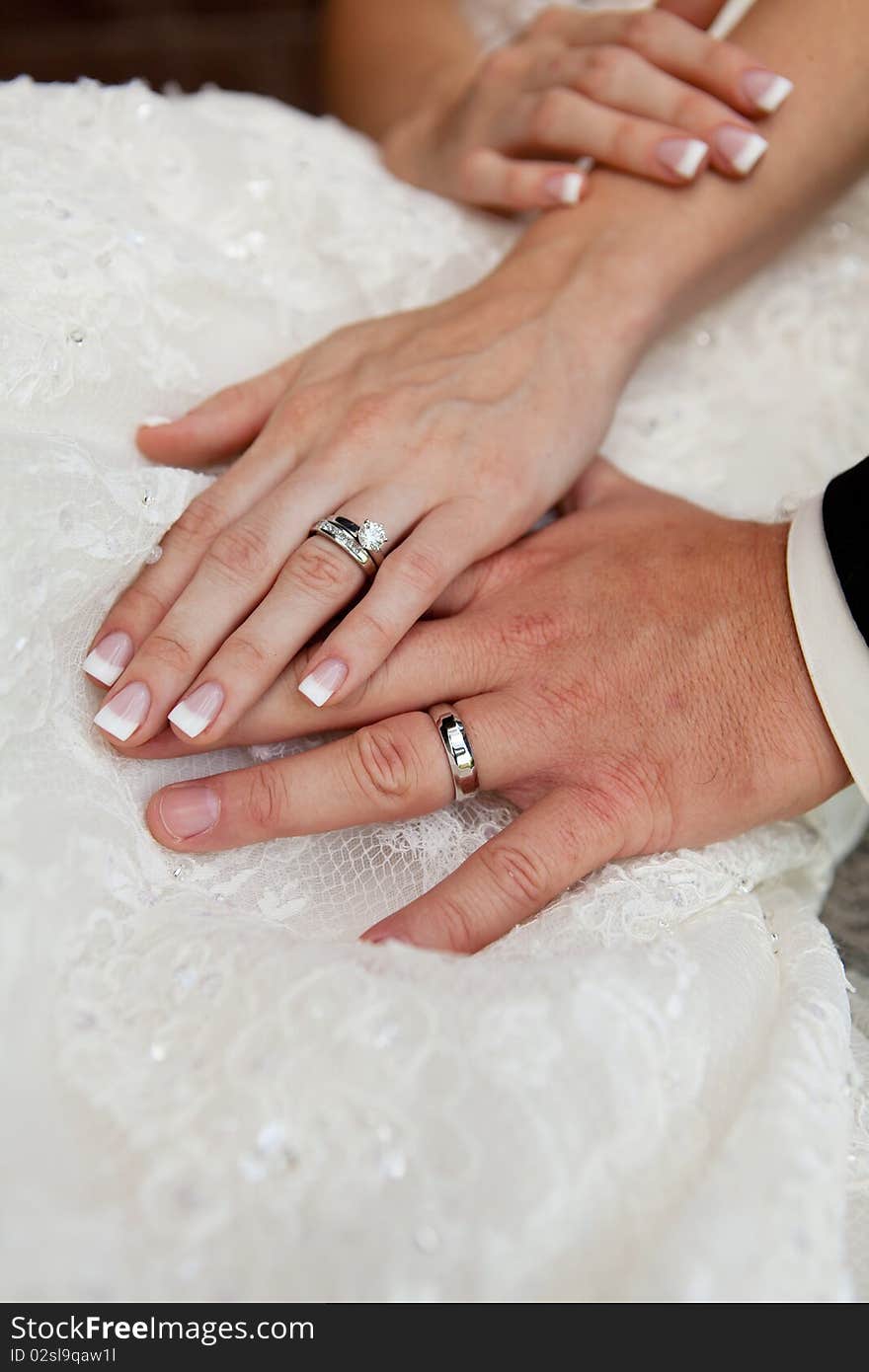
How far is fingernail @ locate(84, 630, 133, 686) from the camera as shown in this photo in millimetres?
799

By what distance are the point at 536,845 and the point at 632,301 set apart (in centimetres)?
57

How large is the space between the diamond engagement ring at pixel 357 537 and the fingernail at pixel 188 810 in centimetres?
22

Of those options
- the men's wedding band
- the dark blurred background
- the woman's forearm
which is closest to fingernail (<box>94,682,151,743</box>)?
the men's wedding band

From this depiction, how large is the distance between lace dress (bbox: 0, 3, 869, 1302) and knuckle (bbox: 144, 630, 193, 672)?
2.0 inches

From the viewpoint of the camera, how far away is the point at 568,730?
33.6 inches

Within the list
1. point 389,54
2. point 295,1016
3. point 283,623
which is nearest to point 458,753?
point 283,623

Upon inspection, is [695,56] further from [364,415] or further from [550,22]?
[364,415]

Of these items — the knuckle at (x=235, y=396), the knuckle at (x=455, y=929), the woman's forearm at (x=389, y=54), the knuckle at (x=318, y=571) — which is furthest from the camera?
the woman's forearm at (x=389, y=54)

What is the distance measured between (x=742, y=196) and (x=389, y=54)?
0.72 m

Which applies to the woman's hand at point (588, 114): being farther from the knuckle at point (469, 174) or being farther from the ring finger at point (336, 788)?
the ring finger at point (336, 788)

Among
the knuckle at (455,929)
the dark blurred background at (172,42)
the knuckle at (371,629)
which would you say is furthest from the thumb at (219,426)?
the dark blurred background at (172,42)

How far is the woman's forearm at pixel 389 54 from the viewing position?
1497mm

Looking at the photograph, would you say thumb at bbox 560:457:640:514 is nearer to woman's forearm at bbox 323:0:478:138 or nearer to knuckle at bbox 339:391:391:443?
knuckle at bbox 339:391:391:443

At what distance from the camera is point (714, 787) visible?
836mm
